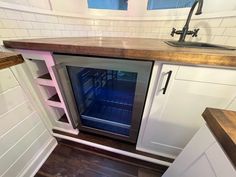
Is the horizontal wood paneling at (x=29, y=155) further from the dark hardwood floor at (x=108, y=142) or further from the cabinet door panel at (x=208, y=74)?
the cabinet door panel at (x=208, y=74)

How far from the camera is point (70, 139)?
1139mm

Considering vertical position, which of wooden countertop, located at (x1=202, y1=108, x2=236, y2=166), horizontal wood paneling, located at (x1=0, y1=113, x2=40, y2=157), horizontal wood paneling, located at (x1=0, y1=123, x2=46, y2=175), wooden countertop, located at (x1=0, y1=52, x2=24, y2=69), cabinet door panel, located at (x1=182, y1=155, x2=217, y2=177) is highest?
wooden countertop, located at (x1=0, y1=52, x2=24, y2=69)

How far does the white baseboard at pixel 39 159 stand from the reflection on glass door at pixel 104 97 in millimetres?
404

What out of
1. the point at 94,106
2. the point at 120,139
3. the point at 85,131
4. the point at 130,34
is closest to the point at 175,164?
the point at 120,139

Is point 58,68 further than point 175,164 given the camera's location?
Yes

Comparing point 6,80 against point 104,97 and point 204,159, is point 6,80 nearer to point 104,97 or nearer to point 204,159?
point 104,97

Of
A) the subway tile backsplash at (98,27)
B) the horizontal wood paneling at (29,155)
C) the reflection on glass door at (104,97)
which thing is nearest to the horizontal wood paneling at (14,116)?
the horizontal wood paneling at (29,155)

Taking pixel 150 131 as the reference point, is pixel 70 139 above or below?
below

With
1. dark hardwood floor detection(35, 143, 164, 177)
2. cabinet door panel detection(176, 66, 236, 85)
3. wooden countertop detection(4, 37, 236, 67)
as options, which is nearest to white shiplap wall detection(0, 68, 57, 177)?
dark hardwood floor detection(35, 143, 164, 177)

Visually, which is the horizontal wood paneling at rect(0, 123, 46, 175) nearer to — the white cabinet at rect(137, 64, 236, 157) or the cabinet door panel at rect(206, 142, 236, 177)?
the white cabinet at rect(137, 64, 236, 157)

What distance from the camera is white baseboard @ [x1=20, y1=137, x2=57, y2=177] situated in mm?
915

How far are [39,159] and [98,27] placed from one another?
1.62m

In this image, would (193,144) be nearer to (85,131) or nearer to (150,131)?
(150,131)

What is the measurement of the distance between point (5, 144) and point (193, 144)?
44.2 inches
